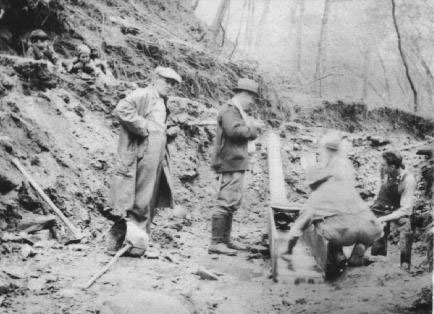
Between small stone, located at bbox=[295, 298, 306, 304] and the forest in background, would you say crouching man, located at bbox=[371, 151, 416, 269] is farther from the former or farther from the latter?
the forest in background

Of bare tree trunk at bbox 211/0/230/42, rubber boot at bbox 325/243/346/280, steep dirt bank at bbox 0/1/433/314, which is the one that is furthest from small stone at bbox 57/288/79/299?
bare tree trunk at bbox 211/0/230/42

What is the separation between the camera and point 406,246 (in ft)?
10.4

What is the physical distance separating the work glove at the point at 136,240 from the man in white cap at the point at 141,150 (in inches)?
0.9

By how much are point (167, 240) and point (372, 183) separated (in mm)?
3763

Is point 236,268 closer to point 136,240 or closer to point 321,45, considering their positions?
point 136,240

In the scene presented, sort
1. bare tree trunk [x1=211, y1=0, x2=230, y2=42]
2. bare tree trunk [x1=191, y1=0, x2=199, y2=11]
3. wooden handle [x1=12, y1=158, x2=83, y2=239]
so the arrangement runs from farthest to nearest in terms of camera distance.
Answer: bare tree trunk [x1=191, y1=0, x2=199, y2=11]
bare tree trunk [x1=211, y1=0, x2=230, y2=42]
wooden handle [x1=12, y1=158, x2=83, y2=239]

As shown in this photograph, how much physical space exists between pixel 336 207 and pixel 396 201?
3.51ft

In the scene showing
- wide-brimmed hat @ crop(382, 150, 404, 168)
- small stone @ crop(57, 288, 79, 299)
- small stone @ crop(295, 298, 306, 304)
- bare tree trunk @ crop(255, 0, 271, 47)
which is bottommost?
small stone @ crop(57, 288, 79, 299)

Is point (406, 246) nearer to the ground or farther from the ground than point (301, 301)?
farther from the ground

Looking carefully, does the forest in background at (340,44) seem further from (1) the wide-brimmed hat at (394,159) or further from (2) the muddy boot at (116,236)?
(2) the muddy boot at (116,236)

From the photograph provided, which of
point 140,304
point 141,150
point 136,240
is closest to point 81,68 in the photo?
point 141,150

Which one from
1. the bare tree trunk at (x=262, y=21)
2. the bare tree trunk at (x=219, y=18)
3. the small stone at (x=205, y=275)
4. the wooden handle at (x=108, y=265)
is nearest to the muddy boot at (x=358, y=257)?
the small stone at (x=205, y=275)

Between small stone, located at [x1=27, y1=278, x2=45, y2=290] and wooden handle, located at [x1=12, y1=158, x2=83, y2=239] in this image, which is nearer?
small stone, located at [x1=27, y1=278, x2=45, y2=290]

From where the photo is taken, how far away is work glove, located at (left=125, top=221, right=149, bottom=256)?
3650mm
